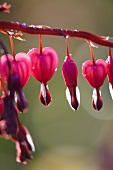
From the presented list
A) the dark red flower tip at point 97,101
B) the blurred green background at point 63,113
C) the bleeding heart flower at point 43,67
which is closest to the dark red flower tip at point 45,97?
the bleeding heart flower at point 43,67

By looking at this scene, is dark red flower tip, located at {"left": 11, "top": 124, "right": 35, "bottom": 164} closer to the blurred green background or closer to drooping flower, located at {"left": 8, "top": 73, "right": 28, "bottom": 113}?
drooping flower, located at {"left": 8, "top": 73, "right": 28, "bottom": 113}

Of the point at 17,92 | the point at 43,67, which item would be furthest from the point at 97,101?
the point at 17,92

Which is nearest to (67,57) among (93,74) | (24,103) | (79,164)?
(93,74)

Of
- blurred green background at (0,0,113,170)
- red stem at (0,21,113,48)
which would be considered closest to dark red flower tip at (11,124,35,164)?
red stem at (0,21,113,48)

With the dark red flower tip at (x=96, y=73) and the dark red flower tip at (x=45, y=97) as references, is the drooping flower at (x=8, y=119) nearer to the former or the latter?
the dark red flower tip at (x=45, y=97)

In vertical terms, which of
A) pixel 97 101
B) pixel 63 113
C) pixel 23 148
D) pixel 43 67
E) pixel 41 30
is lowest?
pixel 63 113

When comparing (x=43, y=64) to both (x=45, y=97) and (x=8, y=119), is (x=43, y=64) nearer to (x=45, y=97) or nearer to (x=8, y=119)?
(x=45, y=97)
